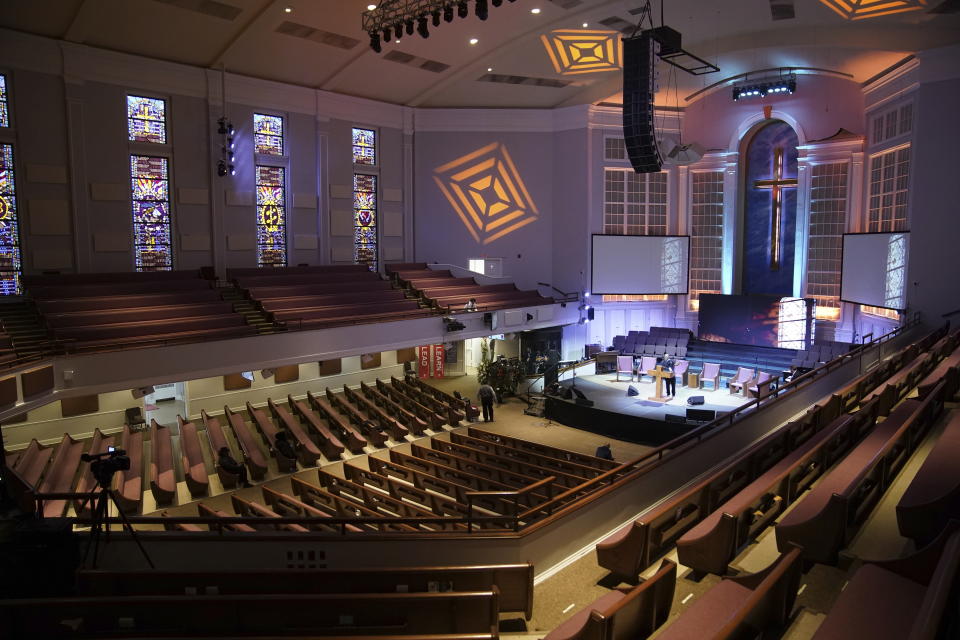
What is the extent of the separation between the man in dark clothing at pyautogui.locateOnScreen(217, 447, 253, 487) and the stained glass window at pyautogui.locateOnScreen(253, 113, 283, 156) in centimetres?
877

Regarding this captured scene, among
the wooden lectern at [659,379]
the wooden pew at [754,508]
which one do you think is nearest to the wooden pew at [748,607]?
the wooden pew at [754,508]

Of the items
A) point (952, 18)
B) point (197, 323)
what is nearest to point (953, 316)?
point (952, 18)

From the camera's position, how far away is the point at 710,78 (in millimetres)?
18203

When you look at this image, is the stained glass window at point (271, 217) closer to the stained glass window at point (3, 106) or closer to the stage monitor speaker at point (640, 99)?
the stained glass window at point (3, 106)

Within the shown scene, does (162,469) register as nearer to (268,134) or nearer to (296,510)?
(296,510)

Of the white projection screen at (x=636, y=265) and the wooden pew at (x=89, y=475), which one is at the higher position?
the white projection screen at (x=636, y=265)

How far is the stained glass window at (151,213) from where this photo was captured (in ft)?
46.7

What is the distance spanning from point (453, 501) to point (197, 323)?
277 inches

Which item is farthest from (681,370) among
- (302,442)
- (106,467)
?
(106,467)

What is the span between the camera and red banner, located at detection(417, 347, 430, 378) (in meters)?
18.7

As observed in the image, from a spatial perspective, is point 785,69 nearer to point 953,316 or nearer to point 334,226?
point 953,316

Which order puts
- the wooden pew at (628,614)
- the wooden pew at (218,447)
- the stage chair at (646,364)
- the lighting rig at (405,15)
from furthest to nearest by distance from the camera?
1. the stage chair at (646,364)
2. the lighting rig at (405,15)
3. the wooden pew at (218,447)
4. the wooden pew at (628,614)

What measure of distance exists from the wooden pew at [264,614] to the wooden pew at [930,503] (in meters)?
2.77

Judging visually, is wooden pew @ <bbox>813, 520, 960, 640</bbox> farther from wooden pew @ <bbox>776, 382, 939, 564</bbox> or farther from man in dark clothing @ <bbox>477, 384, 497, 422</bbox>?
man in dark clothing @ <bbox>477, 384, 497, 422</bbox>
